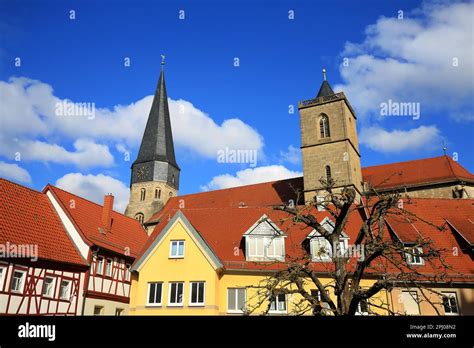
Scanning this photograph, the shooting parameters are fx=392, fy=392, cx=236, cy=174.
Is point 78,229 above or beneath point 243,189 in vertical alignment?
beneath

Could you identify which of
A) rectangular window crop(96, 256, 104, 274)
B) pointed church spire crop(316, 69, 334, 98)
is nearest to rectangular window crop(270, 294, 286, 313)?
rectangular window crop(96, 256, 104, 274)

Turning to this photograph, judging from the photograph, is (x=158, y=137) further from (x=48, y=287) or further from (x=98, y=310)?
(x=48, y=287)

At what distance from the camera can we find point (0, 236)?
61.1ft

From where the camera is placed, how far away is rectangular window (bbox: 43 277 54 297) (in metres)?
19.7

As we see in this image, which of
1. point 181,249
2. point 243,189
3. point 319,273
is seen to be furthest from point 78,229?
point 243,189

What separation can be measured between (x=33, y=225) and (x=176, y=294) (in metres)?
8.68

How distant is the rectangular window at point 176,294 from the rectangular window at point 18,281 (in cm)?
711

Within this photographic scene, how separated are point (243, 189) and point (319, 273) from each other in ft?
91.3

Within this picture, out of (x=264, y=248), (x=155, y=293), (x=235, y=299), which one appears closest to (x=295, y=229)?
(x=264, y=248)

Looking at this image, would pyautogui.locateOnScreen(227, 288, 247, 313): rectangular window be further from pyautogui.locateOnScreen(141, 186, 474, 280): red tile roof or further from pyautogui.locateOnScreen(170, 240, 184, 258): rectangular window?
pyautogui.locateOnScreen(170, 240, 184, 258): rectangular window

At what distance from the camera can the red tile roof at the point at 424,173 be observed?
38312mm

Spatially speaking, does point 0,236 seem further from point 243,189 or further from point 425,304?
point 243,189

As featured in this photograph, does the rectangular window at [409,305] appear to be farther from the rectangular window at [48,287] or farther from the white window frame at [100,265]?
the rectangular window at [48,287]
